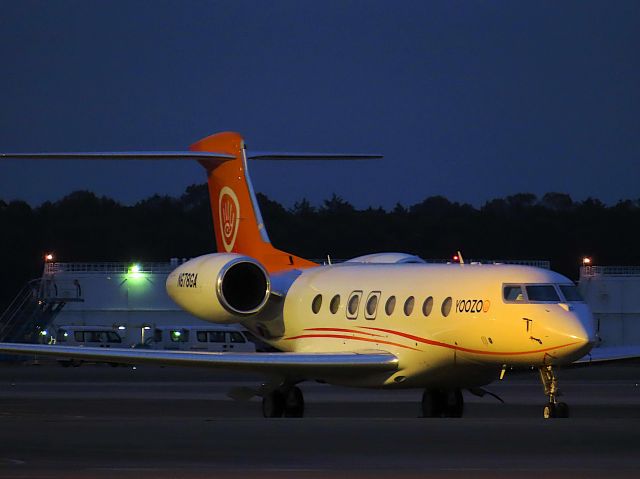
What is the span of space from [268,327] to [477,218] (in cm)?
6737

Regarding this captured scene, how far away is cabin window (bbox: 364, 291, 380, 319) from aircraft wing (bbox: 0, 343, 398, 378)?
38.5 inches

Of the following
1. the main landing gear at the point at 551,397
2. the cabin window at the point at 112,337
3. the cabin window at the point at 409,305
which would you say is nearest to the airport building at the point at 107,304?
the cabin window at the point at 112,337

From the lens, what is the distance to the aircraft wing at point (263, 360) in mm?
23281

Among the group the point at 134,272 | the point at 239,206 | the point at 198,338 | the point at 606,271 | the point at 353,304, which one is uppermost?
the point at 134,272

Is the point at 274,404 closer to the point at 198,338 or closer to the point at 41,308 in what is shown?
the point at 198,338

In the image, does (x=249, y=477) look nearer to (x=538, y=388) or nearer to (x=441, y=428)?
(x=441, y=428)

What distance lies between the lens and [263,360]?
23453mm

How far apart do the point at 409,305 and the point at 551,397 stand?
129 inches

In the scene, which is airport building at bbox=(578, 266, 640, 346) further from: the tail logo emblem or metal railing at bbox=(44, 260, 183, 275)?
the tail logo emblem

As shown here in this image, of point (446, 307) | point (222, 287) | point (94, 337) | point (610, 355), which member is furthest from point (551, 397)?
point (94, 337)

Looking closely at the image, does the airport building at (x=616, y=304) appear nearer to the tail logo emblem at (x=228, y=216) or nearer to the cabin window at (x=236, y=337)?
the cabin window at (x=236, y=337)

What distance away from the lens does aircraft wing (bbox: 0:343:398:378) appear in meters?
23.3

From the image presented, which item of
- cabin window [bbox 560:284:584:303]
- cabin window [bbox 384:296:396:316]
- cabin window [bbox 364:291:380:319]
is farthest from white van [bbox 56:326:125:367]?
cabin window [bbox 560:284:584:303]

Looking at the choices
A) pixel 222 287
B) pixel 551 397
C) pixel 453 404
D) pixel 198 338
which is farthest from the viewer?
pixel 198 338
